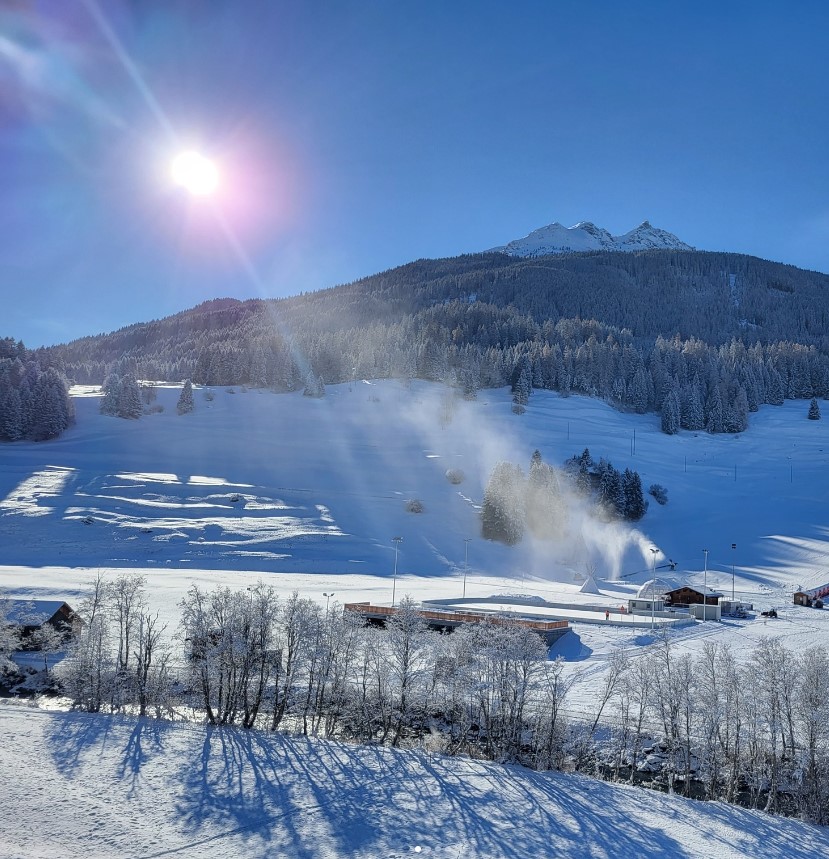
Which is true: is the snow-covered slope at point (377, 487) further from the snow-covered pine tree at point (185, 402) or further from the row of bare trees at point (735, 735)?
the row of bare trees at point (735, 735)

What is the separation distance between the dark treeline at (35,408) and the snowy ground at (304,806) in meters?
78.4

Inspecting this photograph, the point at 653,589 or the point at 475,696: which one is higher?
the point at 653,589

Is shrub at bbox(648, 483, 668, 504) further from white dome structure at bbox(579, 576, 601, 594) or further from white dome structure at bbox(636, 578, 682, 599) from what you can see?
white dome structure at bbox(636, 578, 682, 599)

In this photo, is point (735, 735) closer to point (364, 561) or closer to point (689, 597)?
point (689, 597)

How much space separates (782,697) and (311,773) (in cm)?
1933

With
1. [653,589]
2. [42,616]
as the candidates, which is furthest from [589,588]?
[42,616]

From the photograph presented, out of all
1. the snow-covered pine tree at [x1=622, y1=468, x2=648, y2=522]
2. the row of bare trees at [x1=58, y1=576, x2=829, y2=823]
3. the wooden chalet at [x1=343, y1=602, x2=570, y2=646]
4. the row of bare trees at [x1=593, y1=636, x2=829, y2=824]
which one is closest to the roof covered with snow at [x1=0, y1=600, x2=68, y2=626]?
the row of bare trees at [x1=58, y1=576, x2=829, y2=823]

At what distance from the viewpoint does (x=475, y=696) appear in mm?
32500

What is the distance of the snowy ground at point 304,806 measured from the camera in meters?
17.6

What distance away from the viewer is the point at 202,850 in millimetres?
16938

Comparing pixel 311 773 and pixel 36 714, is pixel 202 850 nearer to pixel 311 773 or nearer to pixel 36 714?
pixel 311 773

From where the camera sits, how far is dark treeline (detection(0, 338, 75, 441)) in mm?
93812

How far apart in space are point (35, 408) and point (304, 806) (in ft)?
300

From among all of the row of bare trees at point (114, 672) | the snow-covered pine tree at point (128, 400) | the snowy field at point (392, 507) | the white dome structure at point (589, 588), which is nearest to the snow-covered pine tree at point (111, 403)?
the snow-covered pine tree at point (128, 400)
